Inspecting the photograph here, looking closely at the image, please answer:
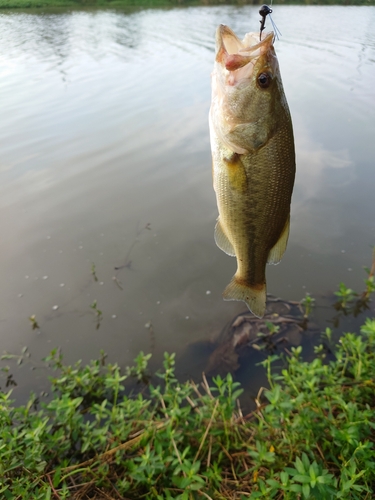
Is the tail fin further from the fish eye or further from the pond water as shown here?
the pond water

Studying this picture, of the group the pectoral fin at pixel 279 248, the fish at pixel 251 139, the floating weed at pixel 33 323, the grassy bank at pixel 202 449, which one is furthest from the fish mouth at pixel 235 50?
the floating weed at pixel 33 323

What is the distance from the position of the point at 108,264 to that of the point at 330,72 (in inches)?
451

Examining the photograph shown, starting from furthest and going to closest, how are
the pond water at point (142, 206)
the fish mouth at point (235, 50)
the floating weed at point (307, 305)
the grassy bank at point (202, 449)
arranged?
the pond water at point (142, 206) < the floating weed at point (307, 305) < the grassy bank at point (202, 449) < the fish mouth at point (235, 50)

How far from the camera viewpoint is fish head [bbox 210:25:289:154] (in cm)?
170

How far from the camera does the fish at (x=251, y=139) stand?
1.70 m

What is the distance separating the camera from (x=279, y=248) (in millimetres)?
1981

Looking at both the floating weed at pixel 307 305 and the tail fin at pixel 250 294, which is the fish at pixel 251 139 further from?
the floating weed at pixel 307 305

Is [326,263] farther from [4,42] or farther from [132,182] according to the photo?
[4,42]

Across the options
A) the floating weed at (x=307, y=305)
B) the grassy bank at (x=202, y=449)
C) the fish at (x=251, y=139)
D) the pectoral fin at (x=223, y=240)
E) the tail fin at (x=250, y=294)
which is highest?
Result: the fish at (x=251, y=139)

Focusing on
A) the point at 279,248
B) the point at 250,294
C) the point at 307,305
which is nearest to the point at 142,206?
the point at 307,305

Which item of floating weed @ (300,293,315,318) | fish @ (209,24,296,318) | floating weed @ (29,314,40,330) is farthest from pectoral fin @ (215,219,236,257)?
floating weed @ (29,314,40,330)

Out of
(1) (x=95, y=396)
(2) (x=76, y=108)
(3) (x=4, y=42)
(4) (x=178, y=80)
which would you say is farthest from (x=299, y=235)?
(3) (x=4, y=42)

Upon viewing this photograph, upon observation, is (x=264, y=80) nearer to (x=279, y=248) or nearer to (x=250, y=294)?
(x=279, y=248)

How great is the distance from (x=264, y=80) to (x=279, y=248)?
2.79ft
